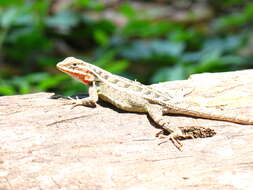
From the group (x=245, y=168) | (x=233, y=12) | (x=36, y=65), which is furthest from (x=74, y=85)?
(x=233, y=12)

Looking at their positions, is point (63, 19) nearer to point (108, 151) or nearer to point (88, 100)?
point (88, 100)

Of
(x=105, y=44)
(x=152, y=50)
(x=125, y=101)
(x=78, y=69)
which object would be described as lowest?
(x=152, y=50)

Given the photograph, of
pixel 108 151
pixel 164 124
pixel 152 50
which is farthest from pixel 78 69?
pixel 152 50

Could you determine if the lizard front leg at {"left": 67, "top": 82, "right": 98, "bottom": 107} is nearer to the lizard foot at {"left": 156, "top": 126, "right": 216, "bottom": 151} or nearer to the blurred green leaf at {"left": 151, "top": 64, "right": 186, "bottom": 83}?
the lizard foot at {"left": 156, "top": 126, "right": 216, "bottom": 151}

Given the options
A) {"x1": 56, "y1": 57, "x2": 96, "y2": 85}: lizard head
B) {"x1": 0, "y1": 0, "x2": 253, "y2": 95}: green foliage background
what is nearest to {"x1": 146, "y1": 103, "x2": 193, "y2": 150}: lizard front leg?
{"x1": 56, "y1": 57, "x2": 96, "y2": 85}: lizard head

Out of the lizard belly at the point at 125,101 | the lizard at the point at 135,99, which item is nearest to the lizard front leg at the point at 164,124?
the lizard at the point at 135,99
